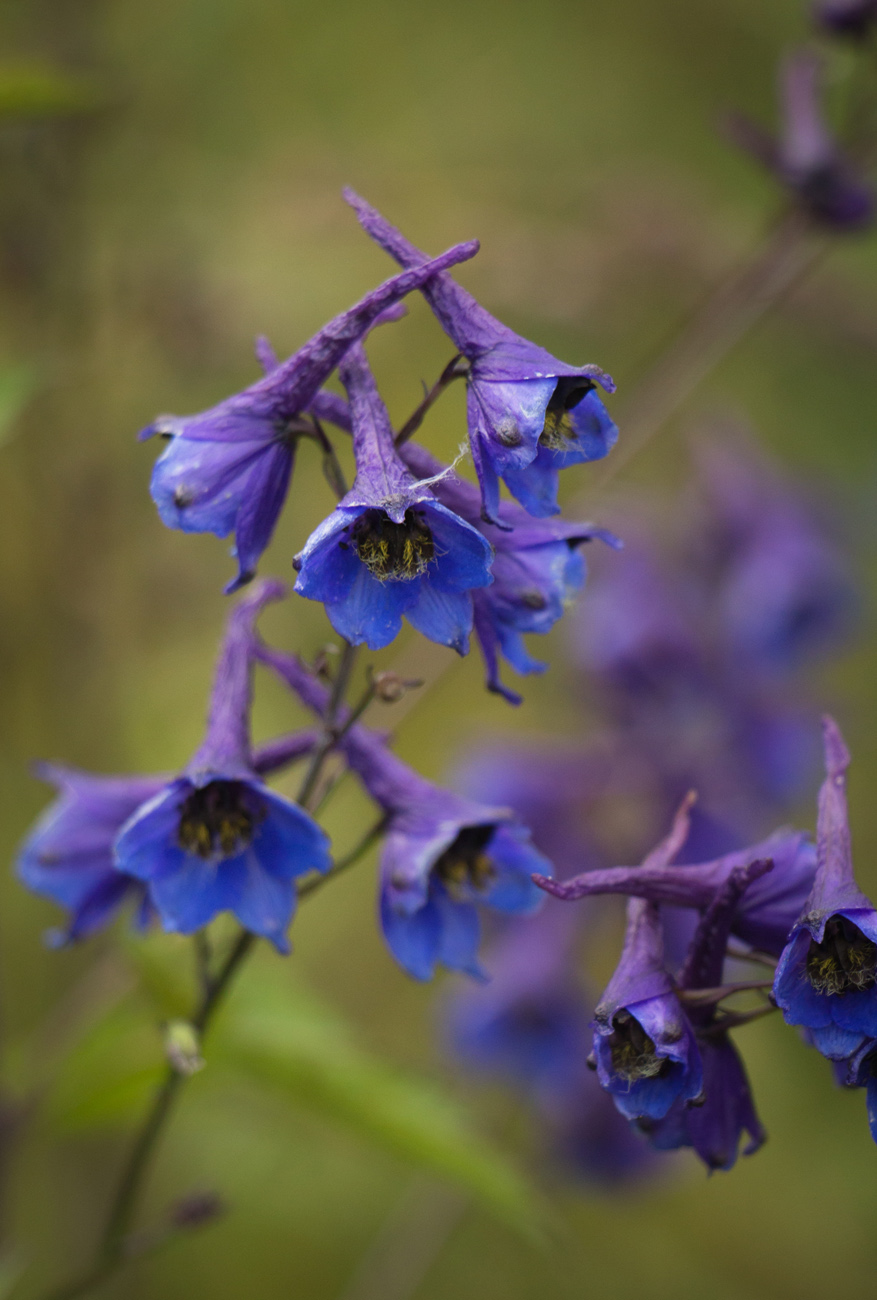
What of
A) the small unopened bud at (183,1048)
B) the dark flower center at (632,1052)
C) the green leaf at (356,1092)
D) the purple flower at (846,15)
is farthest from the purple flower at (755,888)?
the purple flower at (846,15)

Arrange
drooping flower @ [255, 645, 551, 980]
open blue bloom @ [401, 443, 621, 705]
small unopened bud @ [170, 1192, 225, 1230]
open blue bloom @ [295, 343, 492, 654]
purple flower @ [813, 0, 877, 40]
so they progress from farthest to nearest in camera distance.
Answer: purple flower @ [813, 0, 877, 40]
small unopened bud @ [170, 1192, 225, 1230]
drooping flower @ [255, 645, 551, 980]
open blue bloom @ [401, 443, 621, 705]
open blue bloom @ [295, 343, 492, 654]

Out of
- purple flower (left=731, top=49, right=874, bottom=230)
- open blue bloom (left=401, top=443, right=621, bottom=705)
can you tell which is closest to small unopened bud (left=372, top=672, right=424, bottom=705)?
open blue bloom (left=401, top=443, right=621, bottom=705)

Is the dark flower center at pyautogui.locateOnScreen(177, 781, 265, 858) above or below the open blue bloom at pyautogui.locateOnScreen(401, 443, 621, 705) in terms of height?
below

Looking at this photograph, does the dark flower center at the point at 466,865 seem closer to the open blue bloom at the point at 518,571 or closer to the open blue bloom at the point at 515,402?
the open blue bloom at the point at 518,571

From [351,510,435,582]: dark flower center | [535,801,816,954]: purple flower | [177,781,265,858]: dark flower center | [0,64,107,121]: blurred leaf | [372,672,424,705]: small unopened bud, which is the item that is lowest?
[177,781,265,858]: dark flower center

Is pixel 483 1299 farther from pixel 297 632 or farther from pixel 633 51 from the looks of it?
pixel 633 51

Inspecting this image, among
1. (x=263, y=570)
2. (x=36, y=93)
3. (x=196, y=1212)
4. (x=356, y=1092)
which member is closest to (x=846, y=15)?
(x=36, y=93)

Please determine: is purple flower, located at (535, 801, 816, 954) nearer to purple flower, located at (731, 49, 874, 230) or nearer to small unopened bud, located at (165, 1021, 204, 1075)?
small unopened bud, located at (165, 1021, 204, 1075)
